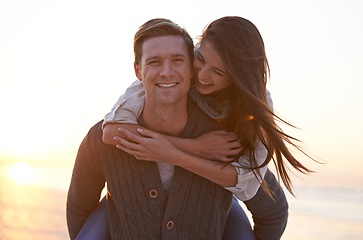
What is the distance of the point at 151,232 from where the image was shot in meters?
4.10

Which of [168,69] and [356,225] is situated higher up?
[168,69]

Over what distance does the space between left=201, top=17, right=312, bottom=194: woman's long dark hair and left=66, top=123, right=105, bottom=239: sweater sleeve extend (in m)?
0.72

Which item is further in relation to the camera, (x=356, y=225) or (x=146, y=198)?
(x=356, y=225)

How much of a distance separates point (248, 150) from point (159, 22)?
78cm

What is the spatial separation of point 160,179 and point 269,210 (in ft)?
2.20

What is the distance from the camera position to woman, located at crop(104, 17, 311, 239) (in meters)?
3.96

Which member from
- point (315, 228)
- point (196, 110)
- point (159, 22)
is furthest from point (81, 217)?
point (315, 228)

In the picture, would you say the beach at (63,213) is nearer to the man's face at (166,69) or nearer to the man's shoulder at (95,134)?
the man's shoulder at (95,134)

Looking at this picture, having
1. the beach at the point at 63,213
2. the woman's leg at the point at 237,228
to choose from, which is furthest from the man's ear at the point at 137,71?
the beach at the point at 63,213

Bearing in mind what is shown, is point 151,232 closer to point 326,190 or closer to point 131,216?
point 131,216

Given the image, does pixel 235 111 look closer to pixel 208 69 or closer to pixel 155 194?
pixel 208 69

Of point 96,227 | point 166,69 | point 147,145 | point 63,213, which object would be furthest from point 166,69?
point 63,213

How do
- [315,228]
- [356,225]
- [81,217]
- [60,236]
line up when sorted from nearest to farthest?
[81,217] < [60,236] < [315,228] < [356,225]

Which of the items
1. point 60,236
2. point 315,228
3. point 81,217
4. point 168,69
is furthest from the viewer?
point 315,228
